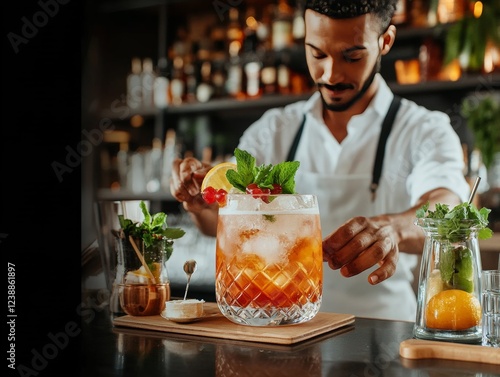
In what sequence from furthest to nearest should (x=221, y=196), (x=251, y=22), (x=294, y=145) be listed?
(x=251, y=22) < (x=294, y=145) < (x=221, y=196)

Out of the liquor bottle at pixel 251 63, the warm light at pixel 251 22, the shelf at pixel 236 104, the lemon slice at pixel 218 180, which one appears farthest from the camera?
the warm light at pixel 251 22

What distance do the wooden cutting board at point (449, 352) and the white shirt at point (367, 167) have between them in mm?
1185

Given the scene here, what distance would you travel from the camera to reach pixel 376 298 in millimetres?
2338

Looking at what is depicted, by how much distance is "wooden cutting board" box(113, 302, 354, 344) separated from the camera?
1.15 m

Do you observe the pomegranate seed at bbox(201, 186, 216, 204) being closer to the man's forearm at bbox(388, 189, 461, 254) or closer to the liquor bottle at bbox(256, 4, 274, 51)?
the man's forearm at bbox(388, 189, 461, 254)

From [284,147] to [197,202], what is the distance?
2.87ft

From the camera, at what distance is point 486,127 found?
327 cm

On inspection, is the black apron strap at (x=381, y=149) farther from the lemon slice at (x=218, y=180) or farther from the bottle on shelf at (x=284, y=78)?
the bottle on shelf at (x=284, y=78)

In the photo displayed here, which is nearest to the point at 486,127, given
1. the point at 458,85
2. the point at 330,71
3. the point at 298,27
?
the point at 458,85

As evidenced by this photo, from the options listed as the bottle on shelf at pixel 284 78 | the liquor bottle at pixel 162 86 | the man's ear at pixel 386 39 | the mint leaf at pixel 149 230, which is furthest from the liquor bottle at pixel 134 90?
the mint leaf at pixel 149 230

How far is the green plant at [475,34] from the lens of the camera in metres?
3.27

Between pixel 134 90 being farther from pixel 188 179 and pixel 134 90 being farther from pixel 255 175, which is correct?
pixel 255 175

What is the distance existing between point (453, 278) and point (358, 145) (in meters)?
1.40

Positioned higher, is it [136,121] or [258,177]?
[136,121]
